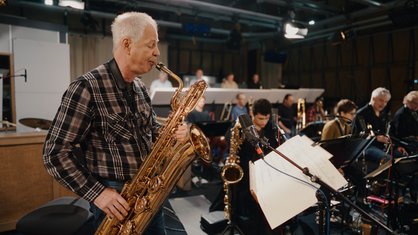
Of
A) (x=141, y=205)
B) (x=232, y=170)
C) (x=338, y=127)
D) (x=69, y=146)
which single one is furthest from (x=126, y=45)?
(x=338, y=127)

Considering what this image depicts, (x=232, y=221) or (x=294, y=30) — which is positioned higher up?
(x=294, y=30)

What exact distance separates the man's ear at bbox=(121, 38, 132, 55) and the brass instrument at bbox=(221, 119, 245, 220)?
51.2 inches

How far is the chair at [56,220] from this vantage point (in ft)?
5.06

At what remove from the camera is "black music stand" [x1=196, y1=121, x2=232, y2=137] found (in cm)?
419

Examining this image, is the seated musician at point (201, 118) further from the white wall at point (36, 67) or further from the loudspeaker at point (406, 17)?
the loudspeaker at point (406, 17)

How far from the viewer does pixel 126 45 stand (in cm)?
132

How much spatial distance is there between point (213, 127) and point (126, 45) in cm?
308

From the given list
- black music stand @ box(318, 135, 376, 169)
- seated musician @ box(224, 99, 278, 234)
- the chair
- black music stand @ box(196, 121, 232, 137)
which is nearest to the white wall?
black music stand @ box(196, 121, 232, 137)

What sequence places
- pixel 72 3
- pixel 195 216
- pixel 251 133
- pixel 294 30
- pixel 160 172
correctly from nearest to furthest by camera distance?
pixel 251 133 → pixel 160 172 → pixel 195 216 → pixel 72 3 → pixel 294 30

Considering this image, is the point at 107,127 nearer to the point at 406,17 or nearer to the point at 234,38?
the point at 406,17

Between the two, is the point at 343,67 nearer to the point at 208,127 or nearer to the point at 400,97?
the point at 400,97

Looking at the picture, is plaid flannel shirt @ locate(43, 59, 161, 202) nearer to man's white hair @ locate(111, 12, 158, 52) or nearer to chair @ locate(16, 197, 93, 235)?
man's white hair @ locate(111, 12, 158, 52)

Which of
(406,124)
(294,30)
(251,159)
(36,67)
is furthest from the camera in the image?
(294,30)

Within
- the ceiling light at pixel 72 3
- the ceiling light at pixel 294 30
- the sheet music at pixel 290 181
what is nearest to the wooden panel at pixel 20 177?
the sheet music at pixel 290 181
